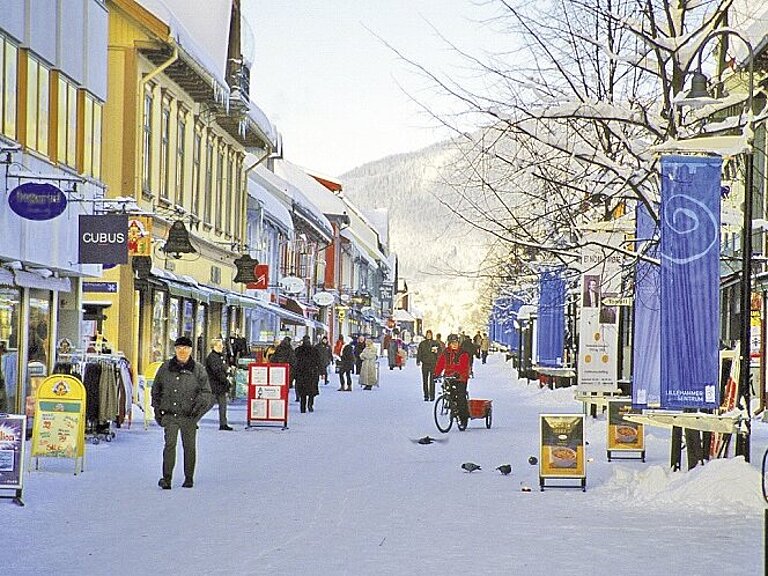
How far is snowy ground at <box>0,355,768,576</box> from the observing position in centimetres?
1102

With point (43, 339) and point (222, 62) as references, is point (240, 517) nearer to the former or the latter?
point (43, 339)

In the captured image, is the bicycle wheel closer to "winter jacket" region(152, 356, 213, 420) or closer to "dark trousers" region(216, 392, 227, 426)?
"dark trousers" region(216, 392, 227, 426)

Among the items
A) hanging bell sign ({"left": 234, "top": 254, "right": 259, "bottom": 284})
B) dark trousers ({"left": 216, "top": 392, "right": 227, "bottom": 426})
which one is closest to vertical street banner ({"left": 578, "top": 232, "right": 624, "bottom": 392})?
dark trousers ({"left": 216, "top": 392, "right": 227, "bottom": 426})

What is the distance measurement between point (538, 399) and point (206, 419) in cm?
1385

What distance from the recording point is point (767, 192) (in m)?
36.9

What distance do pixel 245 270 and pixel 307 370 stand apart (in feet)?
30.5

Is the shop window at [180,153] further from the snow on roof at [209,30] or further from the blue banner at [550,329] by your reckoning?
the blue banner at [550,329]

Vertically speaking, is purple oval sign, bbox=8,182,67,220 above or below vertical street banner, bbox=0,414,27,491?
above

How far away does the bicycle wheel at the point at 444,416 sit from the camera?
26.2m

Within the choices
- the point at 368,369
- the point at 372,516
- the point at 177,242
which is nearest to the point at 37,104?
the point at 177,242

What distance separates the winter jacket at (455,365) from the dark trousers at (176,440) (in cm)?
1073

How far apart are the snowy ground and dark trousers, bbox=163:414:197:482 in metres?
0.31

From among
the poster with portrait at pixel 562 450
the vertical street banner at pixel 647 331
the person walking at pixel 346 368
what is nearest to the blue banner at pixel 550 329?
the person walking at pixel 346 368

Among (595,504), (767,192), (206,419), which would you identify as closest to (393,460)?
(595,504)
